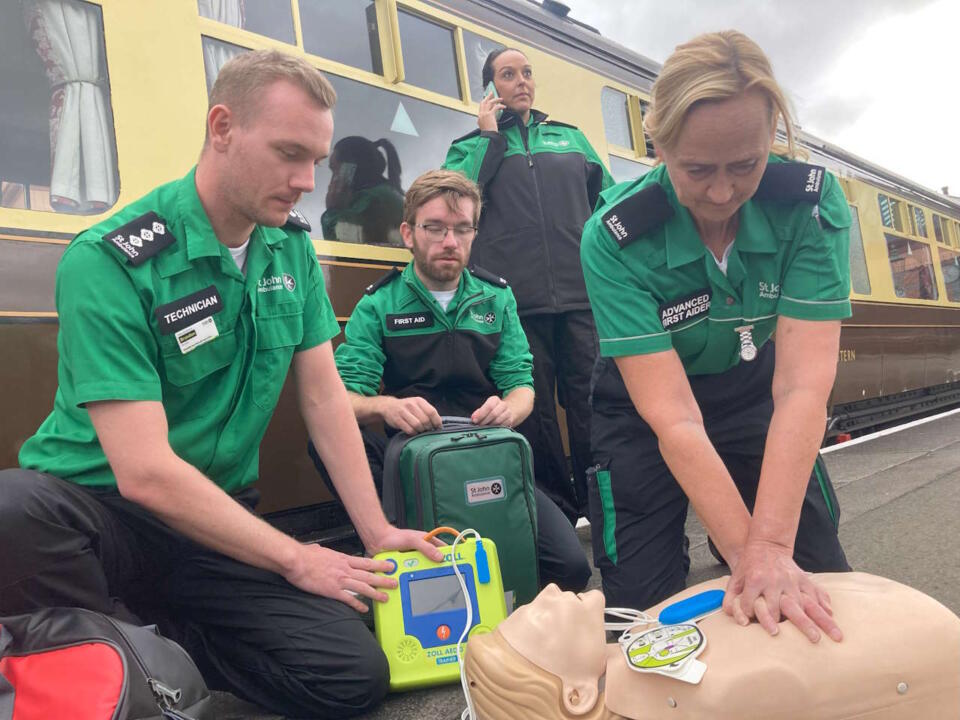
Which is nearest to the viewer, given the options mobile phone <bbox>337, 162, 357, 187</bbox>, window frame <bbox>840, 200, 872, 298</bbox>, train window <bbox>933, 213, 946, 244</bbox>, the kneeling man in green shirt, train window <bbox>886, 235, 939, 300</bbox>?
the kneeling man in green shirt

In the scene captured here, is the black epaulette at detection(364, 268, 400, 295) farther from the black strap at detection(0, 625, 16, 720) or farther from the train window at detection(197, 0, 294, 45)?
the black strap at detection(0, 625, 16, 720)

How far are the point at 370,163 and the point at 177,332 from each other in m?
1.53

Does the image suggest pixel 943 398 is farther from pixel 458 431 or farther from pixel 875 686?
pixel 875 686

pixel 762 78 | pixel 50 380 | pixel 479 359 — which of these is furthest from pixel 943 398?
pixel 50 380

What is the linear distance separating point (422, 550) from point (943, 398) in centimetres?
867

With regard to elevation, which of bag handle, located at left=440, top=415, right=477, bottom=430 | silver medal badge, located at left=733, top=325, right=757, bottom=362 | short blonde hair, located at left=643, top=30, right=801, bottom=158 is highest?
short blonde hair, located at left=643, top=30, right=801, bottom=158

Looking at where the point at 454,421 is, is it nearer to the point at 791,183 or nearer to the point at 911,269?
the point at 791,183

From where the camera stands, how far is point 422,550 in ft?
6.19

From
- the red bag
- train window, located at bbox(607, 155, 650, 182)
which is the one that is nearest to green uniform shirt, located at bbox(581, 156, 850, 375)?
the red bag

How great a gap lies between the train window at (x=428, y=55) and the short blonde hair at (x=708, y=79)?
1.86 m

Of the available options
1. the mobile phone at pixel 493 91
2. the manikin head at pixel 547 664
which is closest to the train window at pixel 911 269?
the mobile phone at pixel 493 91

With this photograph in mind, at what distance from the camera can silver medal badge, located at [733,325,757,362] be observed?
1932mm

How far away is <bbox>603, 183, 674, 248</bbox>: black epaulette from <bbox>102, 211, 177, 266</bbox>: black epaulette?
1062 millimetres

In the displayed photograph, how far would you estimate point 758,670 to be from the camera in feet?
3.68
